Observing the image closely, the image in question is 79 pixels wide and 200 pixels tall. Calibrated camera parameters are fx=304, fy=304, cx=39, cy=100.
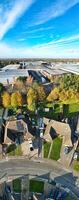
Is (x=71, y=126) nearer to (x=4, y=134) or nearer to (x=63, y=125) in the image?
(x=63, y=125)

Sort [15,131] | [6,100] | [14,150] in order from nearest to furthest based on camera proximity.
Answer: [14,150] → [15,131] → [6,100]

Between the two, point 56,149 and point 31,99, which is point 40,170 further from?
point 31,99

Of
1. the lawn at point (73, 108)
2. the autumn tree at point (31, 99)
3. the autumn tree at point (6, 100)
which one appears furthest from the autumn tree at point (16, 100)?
the lawn at point (73, 108)

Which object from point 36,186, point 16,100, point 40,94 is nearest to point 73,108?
point 40,94

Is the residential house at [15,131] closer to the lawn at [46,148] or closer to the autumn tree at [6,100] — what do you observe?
the lawn at [46,148]

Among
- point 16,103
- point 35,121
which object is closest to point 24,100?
point 16,103

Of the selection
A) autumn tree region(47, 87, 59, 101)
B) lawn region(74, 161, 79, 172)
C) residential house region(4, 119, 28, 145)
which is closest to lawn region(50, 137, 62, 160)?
lawn region(74, 161, 79, 172)

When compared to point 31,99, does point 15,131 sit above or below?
below
